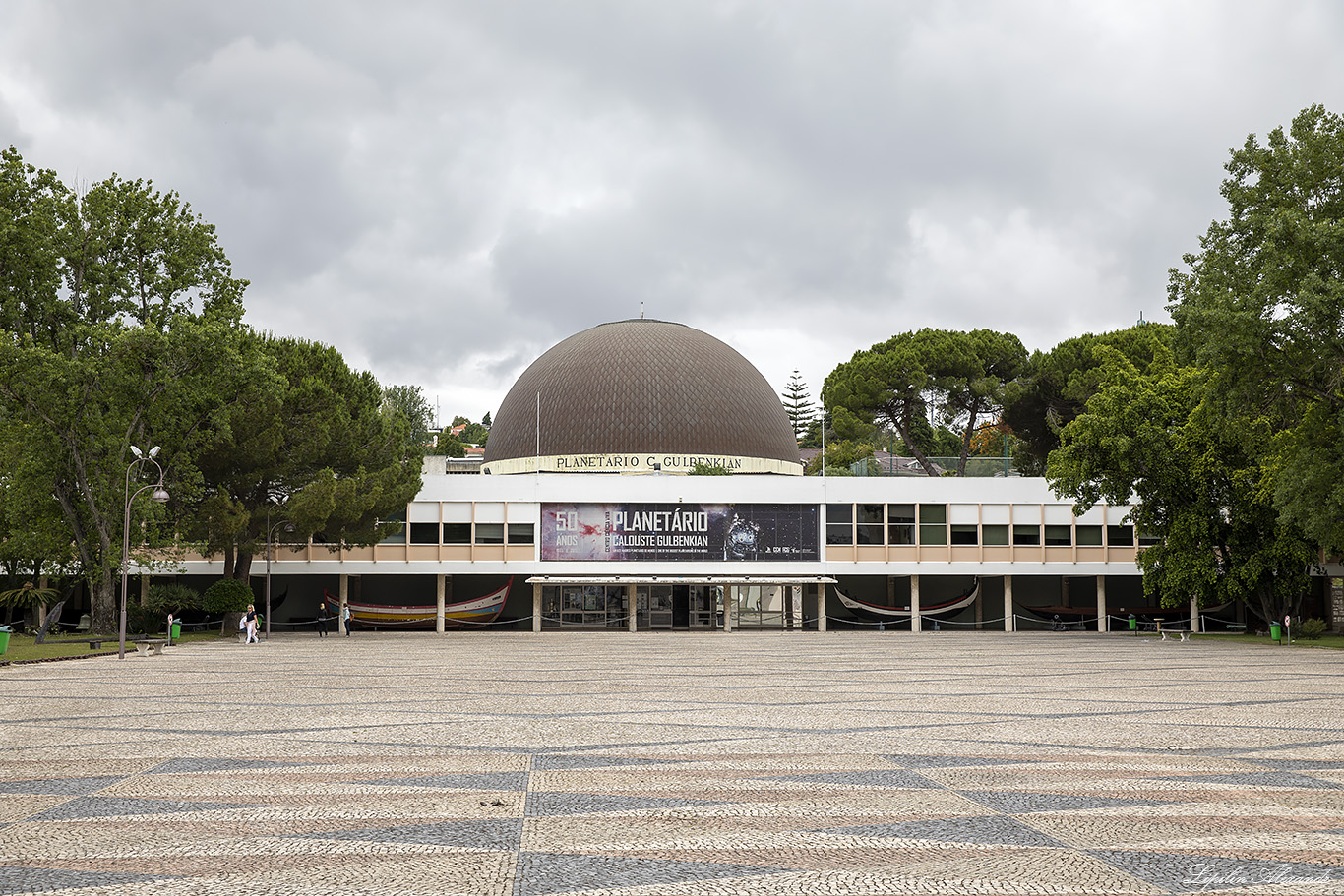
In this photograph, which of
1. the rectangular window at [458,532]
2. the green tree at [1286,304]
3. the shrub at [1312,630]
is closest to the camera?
the green tree at [1286,304]

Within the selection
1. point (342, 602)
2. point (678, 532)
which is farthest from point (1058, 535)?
point (342, 602)

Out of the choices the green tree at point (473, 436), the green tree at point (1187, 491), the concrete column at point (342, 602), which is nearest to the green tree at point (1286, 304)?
the green tree at point (1187, 491)

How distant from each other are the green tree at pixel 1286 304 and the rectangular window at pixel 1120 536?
15.7 metres

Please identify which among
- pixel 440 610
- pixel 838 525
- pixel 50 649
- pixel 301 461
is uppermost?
pixel 301 461

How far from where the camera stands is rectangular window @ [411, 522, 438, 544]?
45781mm

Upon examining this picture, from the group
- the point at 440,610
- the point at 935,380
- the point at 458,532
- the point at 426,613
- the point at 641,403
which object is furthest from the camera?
the point at 641,403

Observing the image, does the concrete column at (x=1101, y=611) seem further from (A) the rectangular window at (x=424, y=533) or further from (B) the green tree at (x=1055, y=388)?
(A) the rectangular window at (x=424, y=533)

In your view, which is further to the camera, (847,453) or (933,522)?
(847,453)

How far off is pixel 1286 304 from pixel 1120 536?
65.9 ft

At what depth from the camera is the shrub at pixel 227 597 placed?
37219 mm

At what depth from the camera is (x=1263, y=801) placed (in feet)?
25.0

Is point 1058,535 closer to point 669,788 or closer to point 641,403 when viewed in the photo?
point 641,403

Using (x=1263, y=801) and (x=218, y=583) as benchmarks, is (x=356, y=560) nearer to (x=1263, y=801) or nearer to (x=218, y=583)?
(x=218, y=583)

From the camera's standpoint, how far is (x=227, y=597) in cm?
3731
